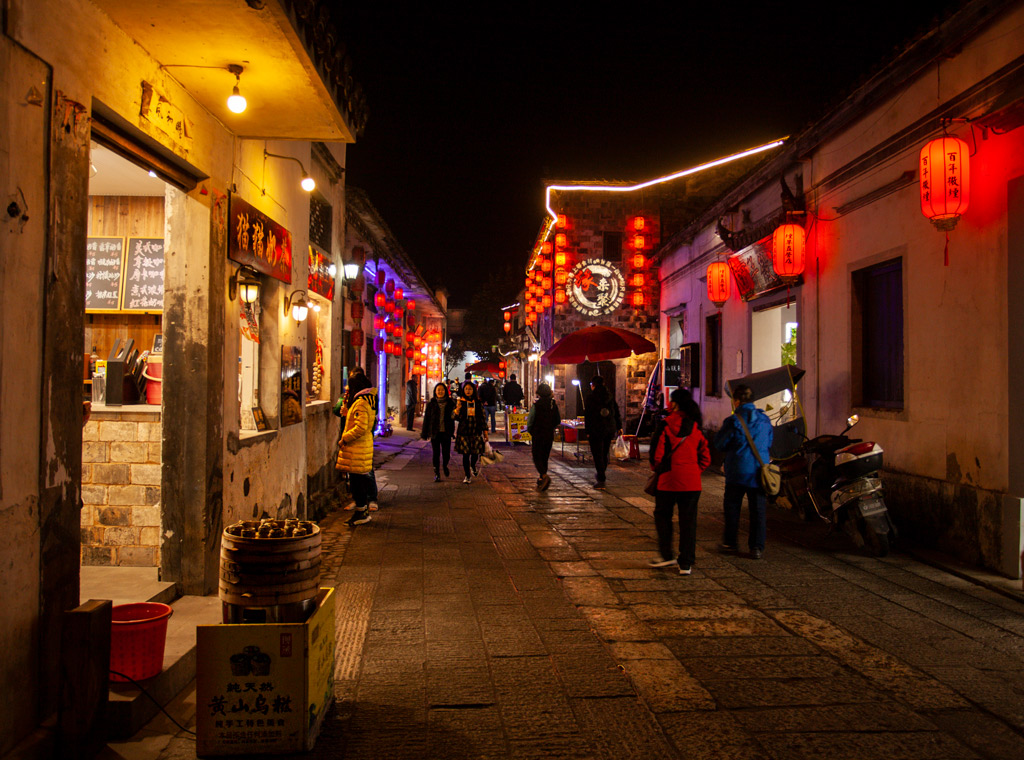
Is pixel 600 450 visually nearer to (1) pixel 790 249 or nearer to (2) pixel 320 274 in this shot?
(1) pixel 790 249

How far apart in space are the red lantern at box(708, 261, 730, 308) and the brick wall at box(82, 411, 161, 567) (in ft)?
37.2

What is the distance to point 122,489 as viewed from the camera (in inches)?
240

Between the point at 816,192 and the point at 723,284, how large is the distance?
12.1 ft

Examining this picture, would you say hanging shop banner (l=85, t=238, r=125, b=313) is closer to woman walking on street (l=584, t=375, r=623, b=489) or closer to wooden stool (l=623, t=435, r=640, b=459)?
woman walking on street (l=584, t=375, r=623, b=489)

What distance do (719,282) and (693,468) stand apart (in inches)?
330

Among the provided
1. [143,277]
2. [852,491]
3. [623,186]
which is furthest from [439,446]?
[623,186]

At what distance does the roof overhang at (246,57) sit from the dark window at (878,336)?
7155mm

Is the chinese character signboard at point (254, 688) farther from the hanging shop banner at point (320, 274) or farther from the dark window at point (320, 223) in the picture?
the dark window at point (320, 223)

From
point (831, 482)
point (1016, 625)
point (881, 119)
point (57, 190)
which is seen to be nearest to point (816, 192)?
point (881, 119)

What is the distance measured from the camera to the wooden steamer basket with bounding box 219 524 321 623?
3.54 m

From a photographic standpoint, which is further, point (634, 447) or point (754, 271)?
point (634, 447)

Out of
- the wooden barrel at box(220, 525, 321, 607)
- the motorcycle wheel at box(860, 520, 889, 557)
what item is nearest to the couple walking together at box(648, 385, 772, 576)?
the motorcycle wheel at box(860, 520, 889, 557)

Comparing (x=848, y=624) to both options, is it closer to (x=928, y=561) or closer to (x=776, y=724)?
(x=776, y=724)

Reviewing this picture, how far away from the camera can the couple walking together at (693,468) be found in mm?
6867
